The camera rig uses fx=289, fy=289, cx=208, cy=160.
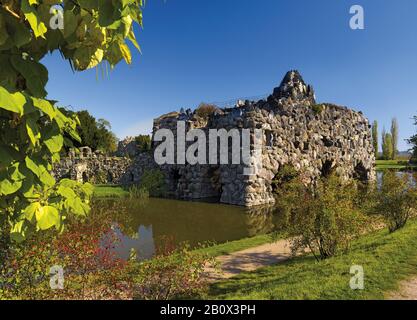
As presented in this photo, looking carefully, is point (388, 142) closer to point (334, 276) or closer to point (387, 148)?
point (387, 148)

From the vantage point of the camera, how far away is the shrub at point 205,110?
23.2m

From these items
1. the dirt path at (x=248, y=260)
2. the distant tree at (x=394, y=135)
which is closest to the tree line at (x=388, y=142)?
the distant tree at (x=394, y=135)

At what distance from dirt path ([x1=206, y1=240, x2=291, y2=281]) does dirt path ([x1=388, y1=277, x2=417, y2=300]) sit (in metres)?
3.02

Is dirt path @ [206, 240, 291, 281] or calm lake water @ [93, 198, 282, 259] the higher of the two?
calm lake water @ [93, 198, 282, 259]

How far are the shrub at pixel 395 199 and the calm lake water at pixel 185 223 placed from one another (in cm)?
382

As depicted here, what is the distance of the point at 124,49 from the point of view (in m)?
1.82

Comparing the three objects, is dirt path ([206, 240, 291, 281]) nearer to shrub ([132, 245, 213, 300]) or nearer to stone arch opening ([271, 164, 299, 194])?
stone arch opening ([271, 164, 299, 194])

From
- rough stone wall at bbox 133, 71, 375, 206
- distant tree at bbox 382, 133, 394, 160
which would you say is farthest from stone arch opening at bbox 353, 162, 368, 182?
distant tree at bbox 382, 133, 394, 160

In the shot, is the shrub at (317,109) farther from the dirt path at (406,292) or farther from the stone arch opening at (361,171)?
the dirt path at (406,292)

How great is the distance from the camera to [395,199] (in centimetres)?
1010

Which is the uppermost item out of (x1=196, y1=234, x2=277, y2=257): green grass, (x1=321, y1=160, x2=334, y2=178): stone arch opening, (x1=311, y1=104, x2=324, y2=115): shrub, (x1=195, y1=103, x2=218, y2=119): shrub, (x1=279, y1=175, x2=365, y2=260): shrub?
(x1=311, y1=104, x2=324, y2=115): shrub

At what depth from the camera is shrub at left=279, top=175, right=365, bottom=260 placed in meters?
7.00

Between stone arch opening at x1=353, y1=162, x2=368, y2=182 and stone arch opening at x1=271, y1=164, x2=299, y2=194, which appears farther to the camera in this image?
stone arch opening at x1=353, y1=162, x2=368, y2=182
